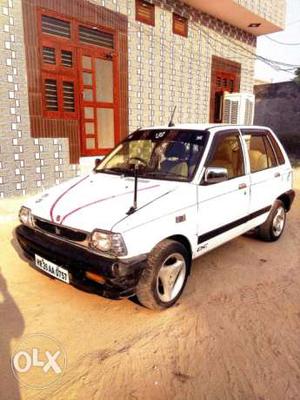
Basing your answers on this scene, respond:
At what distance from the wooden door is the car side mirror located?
201 inches

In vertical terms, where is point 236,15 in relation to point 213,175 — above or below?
above

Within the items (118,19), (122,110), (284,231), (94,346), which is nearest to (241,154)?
(284,231)

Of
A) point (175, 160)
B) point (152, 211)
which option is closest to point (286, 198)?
point (175, 160)

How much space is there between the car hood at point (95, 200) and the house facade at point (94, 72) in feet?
12.2

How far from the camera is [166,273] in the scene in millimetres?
3053

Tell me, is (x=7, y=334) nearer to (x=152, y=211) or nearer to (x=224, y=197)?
(x=152, y=211)

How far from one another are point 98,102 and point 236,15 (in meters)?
6.36

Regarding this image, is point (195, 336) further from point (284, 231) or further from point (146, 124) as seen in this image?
point (146, 124)

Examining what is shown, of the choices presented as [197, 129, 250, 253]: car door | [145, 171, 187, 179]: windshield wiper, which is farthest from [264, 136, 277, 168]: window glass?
[145, 171, 187, 179]: windshield wiper

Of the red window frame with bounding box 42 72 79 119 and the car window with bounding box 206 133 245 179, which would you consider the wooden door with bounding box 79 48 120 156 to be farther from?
the car window with bounding box 206 133 245 179

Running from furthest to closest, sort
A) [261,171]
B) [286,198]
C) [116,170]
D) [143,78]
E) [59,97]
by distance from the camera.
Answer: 1. [143,78]
2. [59,97]
3. [286,198]
4. [261,171]
5. [116,170]

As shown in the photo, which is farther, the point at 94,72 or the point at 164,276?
the point at 94,72

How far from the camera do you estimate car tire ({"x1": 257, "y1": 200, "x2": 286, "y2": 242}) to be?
4805mm

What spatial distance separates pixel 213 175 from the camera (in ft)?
11.4
